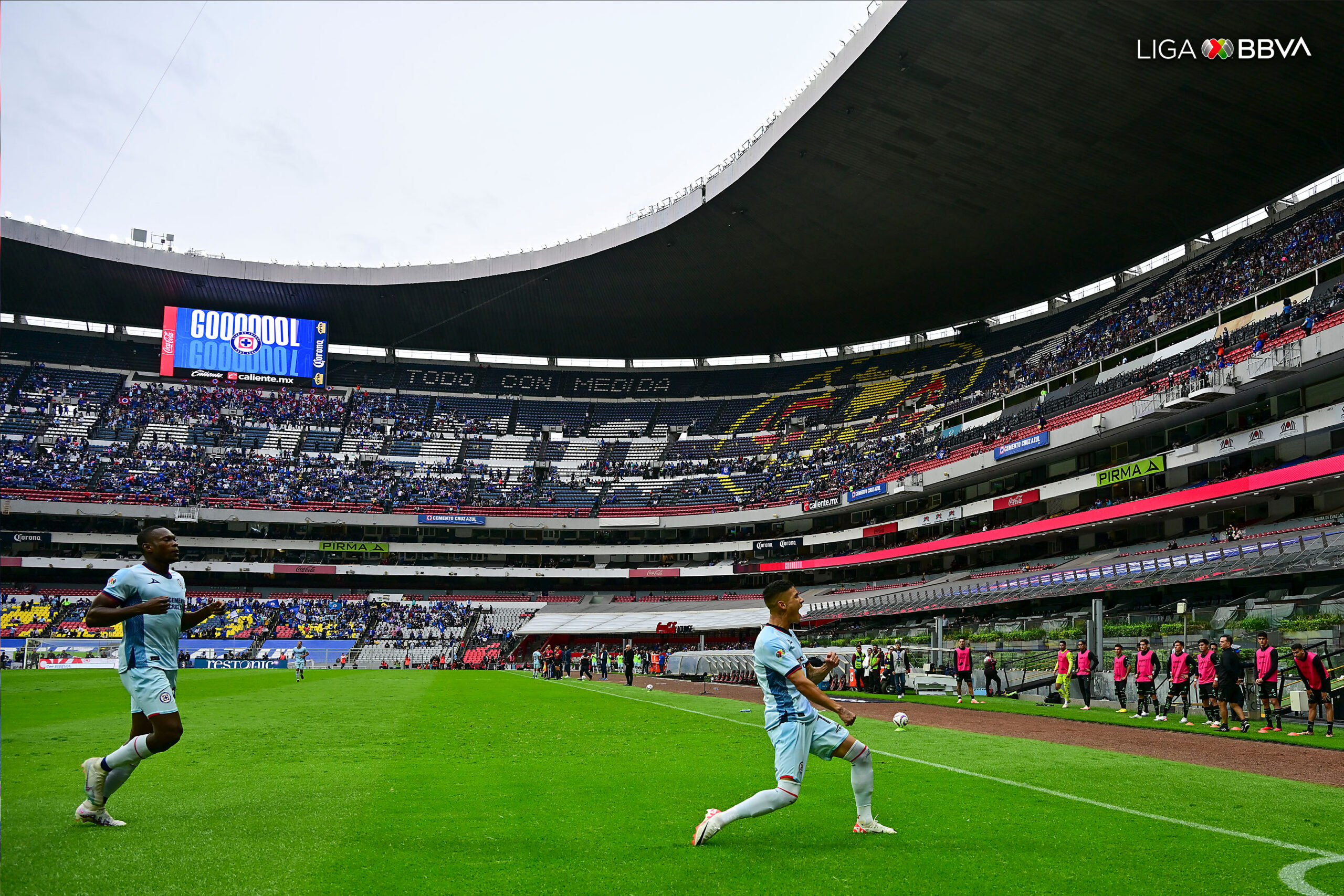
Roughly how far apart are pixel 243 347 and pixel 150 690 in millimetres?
69043

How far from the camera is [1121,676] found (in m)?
23.5

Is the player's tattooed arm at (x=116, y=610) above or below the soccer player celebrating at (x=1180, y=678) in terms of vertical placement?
above

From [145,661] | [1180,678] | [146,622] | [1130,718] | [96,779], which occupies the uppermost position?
[146,622]

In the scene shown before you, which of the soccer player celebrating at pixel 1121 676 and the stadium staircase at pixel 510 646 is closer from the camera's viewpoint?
the soccer player celebrating at pixel 1121 676

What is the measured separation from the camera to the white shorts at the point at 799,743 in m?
6.85

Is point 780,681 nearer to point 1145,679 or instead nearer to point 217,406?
point 1145,679

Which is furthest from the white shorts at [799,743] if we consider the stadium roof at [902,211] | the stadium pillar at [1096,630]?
the stadium roof at [902,211]

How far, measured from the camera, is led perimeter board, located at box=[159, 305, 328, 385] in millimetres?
68688

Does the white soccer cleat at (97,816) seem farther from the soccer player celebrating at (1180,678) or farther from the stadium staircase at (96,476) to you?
the stadium staircase at (96,476)

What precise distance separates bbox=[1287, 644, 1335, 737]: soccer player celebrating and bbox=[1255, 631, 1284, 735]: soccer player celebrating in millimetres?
406

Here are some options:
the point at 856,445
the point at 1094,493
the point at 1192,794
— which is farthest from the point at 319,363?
the point at 1192,794

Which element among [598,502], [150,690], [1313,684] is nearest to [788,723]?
[150,690]

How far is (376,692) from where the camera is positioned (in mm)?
29484

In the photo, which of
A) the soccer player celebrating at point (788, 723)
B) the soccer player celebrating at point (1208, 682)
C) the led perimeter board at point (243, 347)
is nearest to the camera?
the soccer player celebrating at point (788, 723)
